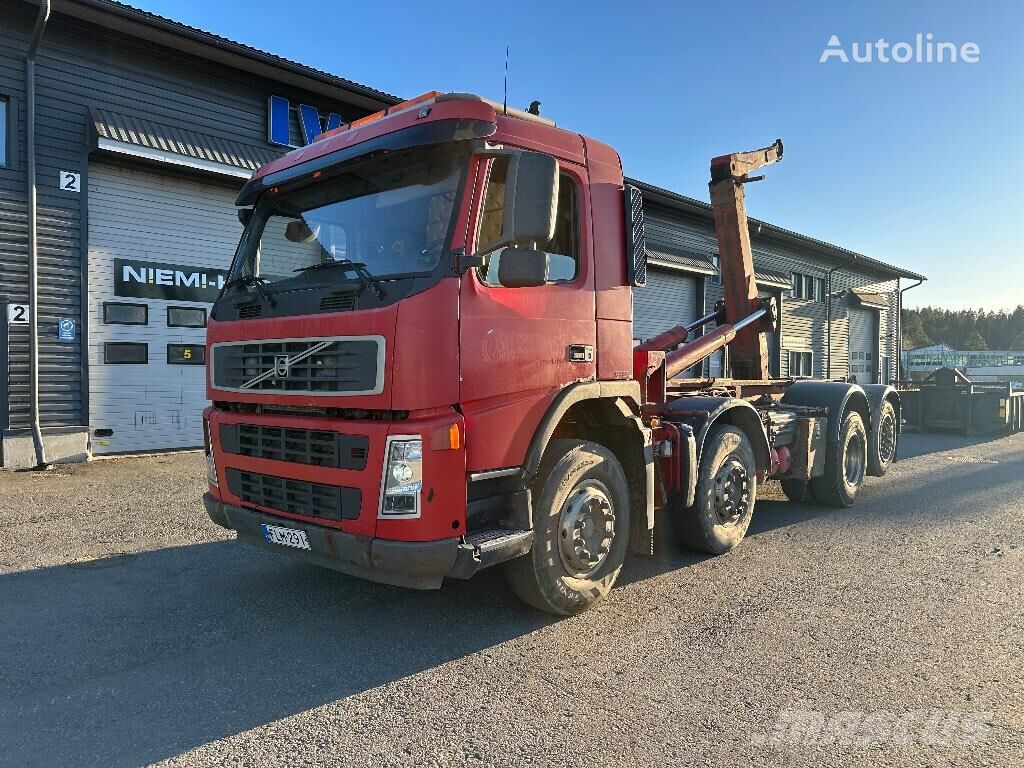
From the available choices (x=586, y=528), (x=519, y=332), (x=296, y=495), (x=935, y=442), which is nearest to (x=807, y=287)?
(x=935, y=442)

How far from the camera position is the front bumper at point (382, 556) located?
3.53 m

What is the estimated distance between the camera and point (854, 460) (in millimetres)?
8703

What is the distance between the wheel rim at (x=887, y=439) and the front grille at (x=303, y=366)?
841 cm

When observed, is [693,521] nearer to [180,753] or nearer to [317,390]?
[317,390]

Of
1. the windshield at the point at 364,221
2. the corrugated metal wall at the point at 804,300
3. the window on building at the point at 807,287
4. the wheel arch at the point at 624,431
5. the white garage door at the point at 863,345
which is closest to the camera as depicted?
the windshield at the point at 364,221

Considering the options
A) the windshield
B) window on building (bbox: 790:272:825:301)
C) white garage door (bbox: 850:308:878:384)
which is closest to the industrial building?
the windshield

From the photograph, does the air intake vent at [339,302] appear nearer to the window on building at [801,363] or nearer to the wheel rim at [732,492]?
the wheel rim at [732,492]

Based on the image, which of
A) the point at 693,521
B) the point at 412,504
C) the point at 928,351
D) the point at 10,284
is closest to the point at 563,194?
the point at 412,504

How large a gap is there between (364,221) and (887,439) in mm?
8750

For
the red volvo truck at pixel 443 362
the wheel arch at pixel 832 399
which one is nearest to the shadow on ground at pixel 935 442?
the wheel arch at pixel 832 399

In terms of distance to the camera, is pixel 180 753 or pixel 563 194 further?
pixel 563 194

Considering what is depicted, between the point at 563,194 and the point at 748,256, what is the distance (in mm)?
4963

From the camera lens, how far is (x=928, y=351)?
6981 centimetres

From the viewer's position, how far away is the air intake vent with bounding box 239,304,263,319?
4.27 m
